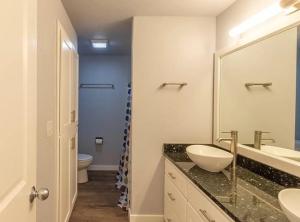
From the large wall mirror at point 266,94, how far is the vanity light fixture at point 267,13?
13cm

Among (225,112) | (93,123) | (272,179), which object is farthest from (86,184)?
(272,179)

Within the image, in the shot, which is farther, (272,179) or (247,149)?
(247,149)

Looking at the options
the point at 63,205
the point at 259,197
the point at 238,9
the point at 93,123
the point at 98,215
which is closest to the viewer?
the point at 259,197

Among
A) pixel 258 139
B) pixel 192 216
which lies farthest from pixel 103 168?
pixel 258 139

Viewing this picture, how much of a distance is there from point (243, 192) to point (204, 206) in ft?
0.81

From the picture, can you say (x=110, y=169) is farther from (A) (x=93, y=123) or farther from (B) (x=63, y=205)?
(B) (x=63, y=205)

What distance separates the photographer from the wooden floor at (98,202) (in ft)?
9.73

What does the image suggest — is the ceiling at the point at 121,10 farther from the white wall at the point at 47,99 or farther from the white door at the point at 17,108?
the white door at the point at 17,108

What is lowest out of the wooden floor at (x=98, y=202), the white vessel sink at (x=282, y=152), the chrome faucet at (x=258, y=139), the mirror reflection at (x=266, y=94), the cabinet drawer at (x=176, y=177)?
the wooden floor at (x=98, y=202)

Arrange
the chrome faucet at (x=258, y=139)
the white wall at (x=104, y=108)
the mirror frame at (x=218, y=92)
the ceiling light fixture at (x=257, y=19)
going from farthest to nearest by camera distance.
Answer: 1. the white wall at (x=104, y=108)
2. the chrome faucet at (x=258, y=139)
3. the ceiling light fixture at (x=257, y=19)
4. the mirror frame at (x=218, y=92)

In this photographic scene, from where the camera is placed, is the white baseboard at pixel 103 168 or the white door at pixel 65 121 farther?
the white baseboard at pixel 103 168

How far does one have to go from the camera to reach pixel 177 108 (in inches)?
110

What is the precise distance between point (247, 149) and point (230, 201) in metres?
0.85

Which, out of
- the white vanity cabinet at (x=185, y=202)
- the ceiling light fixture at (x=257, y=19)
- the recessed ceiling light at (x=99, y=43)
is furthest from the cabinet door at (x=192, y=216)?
the recessed ceiling light at (x=99, y=43)
